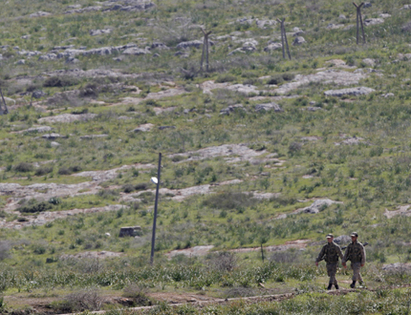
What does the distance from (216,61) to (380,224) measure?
4496 centimetres

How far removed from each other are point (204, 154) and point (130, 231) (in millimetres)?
14900

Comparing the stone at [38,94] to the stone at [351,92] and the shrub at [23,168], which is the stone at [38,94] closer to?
the shrub at [23,168]

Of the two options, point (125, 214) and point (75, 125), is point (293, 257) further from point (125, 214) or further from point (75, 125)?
point (75, 125)

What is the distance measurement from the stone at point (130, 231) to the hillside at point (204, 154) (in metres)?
0.17

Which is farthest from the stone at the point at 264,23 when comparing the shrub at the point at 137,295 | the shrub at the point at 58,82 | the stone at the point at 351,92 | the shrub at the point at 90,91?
the shrub at the point at 137,295

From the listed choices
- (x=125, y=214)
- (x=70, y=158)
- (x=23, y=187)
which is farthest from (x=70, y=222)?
(x=70, y=158)

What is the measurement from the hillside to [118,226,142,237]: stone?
170mm

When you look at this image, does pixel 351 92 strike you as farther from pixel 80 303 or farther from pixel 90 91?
pixel 80 303

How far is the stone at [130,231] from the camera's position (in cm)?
3469

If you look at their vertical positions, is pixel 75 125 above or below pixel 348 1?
below

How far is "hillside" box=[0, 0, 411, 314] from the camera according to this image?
2148 centimetres

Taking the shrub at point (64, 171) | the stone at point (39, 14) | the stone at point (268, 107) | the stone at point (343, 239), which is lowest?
the shrub at point (64, 171)

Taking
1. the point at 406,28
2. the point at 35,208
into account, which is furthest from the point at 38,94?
the point at 406,28

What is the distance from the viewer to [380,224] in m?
30.3
